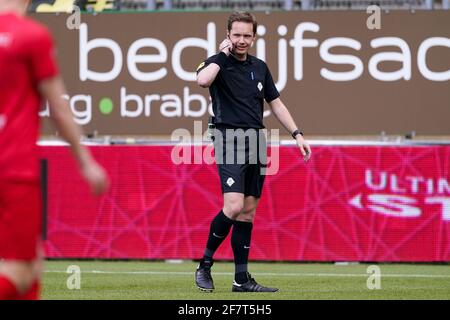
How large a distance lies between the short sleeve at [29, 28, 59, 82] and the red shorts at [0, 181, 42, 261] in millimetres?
480

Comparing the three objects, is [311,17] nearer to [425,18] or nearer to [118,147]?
[425,18]

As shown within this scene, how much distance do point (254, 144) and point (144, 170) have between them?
5.97 meters

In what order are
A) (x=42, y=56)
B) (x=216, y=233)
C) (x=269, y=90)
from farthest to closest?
Result: 1. (x=269, y=90)
2. (x=216, y=233)
3. (x=42, y=56)

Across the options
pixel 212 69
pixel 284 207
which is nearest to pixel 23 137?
pixel 212 69

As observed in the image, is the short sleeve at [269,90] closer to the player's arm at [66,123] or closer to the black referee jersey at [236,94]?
the black referee jersey at [236,94]

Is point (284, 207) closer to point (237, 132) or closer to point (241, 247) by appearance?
point (241, 247)

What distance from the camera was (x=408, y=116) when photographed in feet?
51.2

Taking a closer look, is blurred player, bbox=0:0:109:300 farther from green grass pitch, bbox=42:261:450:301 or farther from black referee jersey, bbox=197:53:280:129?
black referee jersey, bbox=197:53:280:129

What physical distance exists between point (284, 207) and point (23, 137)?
10.1 metres

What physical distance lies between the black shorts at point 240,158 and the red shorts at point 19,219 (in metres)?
4.39

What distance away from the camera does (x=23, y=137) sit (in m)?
4.95
